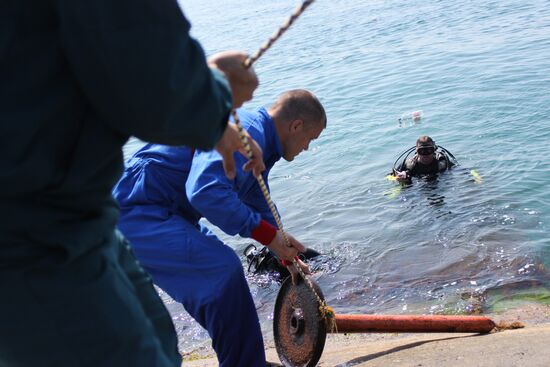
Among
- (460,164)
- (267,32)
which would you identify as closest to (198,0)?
(267,32)

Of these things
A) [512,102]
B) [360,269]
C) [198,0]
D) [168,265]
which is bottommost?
[198,0]

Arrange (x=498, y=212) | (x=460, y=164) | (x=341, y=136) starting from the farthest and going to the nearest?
(x=341, y=136) → (x=460, y=164) → (x=498, y=212)

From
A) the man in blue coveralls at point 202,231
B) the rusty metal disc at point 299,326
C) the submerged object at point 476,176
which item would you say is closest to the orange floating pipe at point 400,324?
the rusty metal disc at point 299,326

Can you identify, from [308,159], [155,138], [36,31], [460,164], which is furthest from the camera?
[308,159]

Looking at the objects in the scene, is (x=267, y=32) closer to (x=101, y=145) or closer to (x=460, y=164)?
(x=460, y=164)

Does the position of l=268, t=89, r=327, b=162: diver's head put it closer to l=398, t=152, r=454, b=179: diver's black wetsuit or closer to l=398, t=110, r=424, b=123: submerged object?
l=398, t=152, r=454, b=179: diver's black wetsuit

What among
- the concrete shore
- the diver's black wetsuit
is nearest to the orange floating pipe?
the concrete shore

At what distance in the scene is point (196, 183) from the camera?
3.71 metres

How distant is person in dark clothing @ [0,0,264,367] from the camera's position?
4.76 feet

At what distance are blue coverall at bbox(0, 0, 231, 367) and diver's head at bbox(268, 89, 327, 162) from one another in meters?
2.55

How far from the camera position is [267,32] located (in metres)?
30.1

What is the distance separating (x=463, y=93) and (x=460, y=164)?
4500 millimetres

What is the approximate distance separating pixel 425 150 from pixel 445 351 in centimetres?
645

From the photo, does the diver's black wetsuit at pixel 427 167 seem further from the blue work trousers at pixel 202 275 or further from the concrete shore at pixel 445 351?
the blue work trousers at pixel 202 275
